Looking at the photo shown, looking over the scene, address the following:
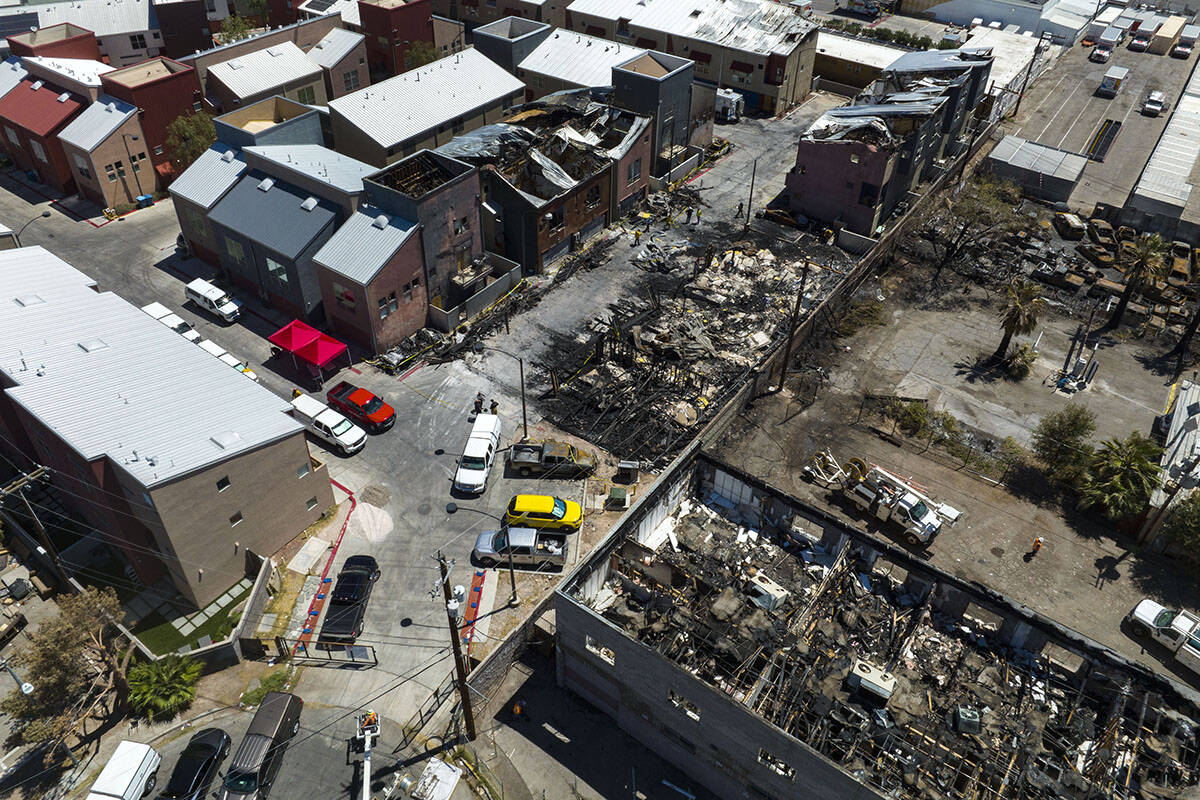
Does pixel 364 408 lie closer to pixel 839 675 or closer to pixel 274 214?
pixel 274 214

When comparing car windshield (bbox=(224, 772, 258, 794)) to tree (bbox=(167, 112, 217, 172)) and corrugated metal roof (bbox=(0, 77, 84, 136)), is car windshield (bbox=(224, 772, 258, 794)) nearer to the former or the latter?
tree (bbox=(167, 112, 217, 172))

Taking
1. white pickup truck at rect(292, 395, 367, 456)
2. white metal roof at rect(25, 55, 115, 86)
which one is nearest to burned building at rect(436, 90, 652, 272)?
white pickup truck at rect(292, 395, 367, 456)


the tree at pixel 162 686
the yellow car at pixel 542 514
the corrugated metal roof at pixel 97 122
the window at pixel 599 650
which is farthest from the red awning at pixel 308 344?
the corrugated metal roof at pixel 97 122

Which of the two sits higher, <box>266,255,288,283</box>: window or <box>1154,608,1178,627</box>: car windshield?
<box>266,255,288,283</box>: window

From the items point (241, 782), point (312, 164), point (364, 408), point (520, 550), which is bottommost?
point (241, 782)

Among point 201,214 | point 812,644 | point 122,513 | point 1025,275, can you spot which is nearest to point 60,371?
point 122,513

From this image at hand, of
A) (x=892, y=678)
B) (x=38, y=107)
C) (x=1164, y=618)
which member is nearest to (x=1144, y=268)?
(x=1164, y=618)
